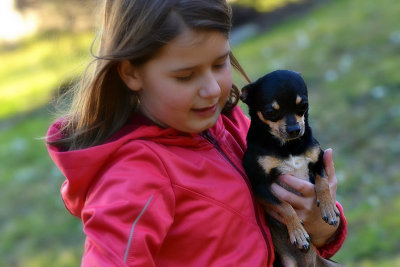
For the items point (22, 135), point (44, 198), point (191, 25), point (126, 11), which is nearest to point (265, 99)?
point (191, 25)

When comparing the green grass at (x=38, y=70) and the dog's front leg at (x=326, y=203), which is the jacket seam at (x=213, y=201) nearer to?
the dog's front leg at (x=326, y=203)

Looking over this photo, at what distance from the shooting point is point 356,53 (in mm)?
7785

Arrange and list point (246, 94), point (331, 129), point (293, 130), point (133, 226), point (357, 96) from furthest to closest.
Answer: point (357, 96) → point (331, 129) → point (246, 94) → point (293, 130) → point (133, 226)

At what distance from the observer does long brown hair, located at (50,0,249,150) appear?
6.44 feet

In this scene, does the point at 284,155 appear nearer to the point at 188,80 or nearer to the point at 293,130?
the point at 293,130

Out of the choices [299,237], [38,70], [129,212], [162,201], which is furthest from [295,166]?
[38,70]

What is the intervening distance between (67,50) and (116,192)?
35.7 feet

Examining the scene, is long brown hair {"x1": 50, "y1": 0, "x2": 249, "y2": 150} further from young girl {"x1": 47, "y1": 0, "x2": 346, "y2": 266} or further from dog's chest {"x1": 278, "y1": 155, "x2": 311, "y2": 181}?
dog's chest {"x1": 278, "y1": 155, "x2": 311, "y2": 181}

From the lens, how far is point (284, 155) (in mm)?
2246

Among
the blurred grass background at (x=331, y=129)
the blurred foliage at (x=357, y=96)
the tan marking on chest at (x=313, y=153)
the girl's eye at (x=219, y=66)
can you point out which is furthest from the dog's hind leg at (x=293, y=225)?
the blurred foliage at (x=357, y=96)

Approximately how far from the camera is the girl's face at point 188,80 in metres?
1.93

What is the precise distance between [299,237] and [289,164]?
0.94 ft

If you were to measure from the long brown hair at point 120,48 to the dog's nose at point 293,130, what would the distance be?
0.42 meters

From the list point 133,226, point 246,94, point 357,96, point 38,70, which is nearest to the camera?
point 133,226
